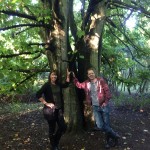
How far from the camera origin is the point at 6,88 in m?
8.34

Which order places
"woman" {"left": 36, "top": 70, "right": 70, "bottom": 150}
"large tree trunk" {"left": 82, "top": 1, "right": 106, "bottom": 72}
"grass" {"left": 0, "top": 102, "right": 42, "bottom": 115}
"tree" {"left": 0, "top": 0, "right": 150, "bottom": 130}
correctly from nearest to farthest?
"woman" {"left": 36, "top": 70, "right": 70, "bottom": 150}
"tree" {"left": 0, "top": 0, "right": 150, "bottom": 130}
"large tree trunk" {"left": 82, "top": 1, "right": 106, "bottom": 72}
"grass" {"left": 0, "top": 102, "right": 42, "bottom": 115}

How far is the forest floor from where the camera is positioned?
7.93m

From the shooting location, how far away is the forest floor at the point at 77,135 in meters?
7.93

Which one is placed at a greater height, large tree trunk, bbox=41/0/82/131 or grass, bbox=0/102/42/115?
large tree trunk, bbox=41/0/82/131

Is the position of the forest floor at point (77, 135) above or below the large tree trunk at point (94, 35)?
below

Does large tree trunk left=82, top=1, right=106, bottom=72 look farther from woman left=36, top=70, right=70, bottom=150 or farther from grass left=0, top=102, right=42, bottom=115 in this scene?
grass left=0, top=102, right=42, bottom=115

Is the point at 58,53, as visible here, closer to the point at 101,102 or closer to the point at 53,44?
the point at 53,44

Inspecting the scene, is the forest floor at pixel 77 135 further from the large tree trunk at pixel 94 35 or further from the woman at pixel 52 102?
the large tree trunk at pixel 94 35

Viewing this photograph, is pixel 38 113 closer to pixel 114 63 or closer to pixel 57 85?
pixel 114 63

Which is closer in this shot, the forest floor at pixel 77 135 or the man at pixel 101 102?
the man at pixel 101 102

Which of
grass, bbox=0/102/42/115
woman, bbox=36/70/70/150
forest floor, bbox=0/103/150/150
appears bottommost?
grass, bbox=0/102/42/115

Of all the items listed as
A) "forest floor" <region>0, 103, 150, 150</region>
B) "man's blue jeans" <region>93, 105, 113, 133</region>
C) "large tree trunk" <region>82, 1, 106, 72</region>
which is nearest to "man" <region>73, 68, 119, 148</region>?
"man's blue jeans" <region>93, 105, 113, 133</region>

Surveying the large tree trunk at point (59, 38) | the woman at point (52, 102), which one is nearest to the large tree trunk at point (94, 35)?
the large tree trunk at point (59, 38)

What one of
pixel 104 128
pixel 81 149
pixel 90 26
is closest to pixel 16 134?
pixel 81 149
